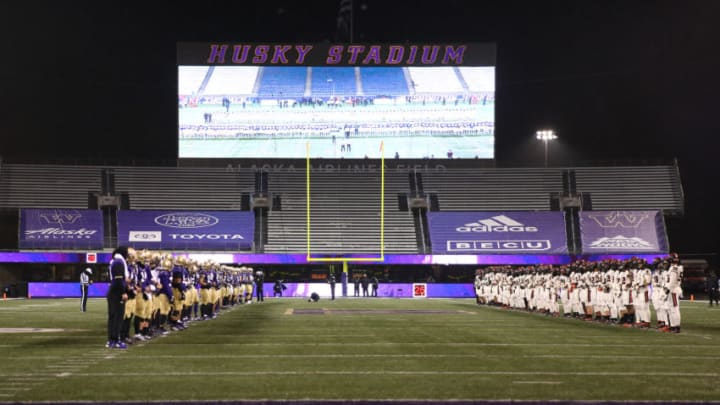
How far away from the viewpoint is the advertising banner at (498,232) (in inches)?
1626

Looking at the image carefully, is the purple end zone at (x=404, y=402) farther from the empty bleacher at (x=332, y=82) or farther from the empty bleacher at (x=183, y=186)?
the empty bleacher at (x=332, y=82)

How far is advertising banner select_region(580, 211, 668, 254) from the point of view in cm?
4169

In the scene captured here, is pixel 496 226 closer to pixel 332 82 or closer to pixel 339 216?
pixel 339 216

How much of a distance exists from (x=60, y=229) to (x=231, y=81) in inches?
Answer: 447

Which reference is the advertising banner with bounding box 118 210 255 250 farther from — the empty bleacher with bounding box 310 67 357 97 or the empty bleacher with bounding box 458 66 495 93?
the empty bleacher with bounding box 458 66 495 93

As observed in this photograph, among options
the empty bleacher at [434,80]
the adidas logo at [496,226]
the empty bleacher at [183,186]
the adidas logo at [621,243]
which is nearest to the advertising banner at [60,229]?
the empty bleacher at [183,186]

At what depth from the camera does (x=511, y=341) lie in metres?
13.4

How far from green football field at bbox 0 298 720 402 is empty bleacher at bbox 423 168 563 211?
90.8 ft

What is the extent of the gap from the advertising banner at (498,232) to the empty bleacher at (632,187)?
9.74 feet

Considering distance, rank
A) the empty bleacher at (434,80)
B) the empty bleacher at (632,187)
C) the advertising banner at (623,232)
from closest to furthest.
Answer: the advertising banner at (623,232) < the empty bleacher at (434,80) < the empty bleacher at (632,187)

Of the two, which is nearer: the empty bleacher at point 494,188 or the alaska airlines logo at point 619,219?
the alaska airlines logo at point 619,219

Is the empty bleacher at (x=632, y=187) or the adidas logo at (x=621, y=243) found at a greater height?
the empty bleacher at (x=632, y=187)

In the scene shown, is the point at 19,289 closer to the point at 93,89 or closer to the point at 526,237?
the point at 93,89

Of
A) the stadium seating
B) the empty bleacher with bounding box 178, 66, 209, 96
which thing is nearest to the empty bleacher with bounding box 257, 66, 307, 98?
the empty bleacher with bounding box 178, 66, 209, 96
